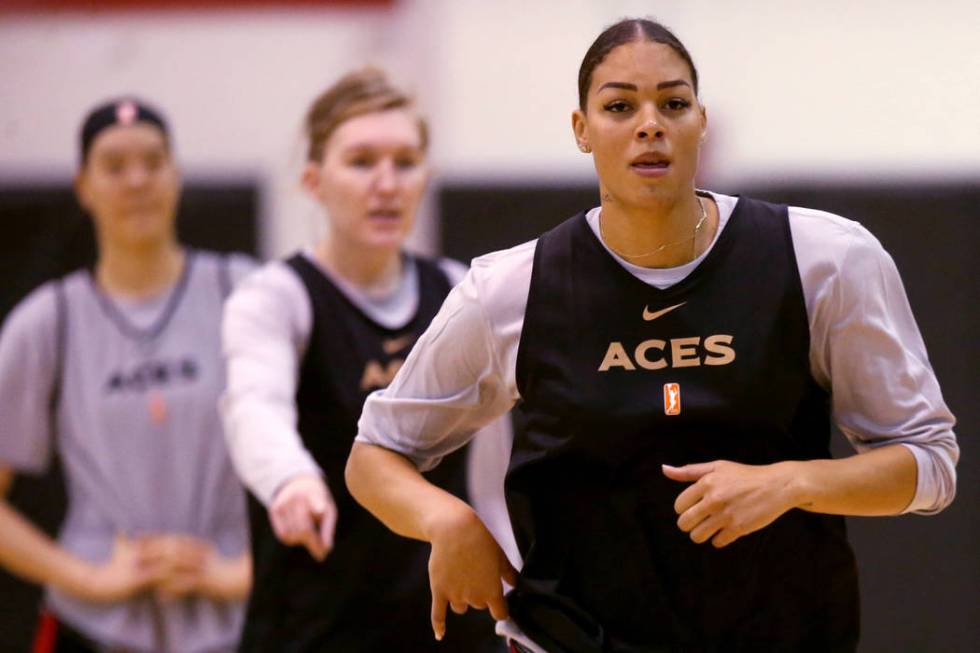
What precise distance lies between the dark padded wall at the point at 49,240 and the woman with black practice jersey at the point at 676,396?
2.79m

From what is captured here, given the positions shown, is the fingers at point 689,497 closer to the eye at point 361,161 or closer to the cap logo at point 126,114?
the eye at point 361,161

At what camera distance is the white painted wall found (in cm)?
408

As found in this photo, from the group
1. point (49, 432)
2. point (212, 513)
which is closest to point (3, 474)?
point (49, 432)

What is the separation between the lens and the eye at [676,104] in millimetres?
1934

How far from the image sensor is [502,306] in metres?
2.01

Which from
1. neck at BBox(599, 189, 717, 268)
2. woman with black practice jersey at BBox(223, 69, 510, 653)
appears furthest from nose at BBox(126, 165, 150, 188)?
neck at BBox(599, 189, 717, 268)

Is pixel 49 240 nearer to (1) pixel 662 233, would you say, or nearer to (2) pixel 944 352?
(2) pixel 944 352

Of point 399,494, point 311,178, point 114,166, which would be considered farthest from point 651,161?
point 114,166

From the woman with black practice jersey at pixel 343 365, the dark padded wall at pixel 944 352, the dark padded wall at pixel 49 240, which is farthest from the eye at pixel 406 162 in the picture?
the dark padded wall at pixel 49 240

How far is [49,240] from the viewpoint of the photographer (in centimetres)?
484

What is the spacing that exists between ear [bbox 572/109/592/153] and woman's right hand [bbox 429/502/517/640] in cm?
50

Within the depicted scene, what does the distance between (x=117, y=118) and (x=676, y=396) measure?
2.46m

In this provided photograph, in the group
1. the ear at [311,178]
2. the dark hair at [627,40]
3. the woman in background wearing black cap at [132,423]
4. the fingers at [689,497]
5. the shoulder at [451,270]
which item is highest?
the dark hair at [627,40]

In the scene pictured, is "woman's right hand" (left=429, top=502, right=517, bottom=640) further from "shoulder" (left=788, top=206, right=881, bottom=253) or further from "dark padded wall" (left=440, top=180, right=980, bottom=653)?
"dark padded wall" (left=440, top=180, right=980, bottom=653)
